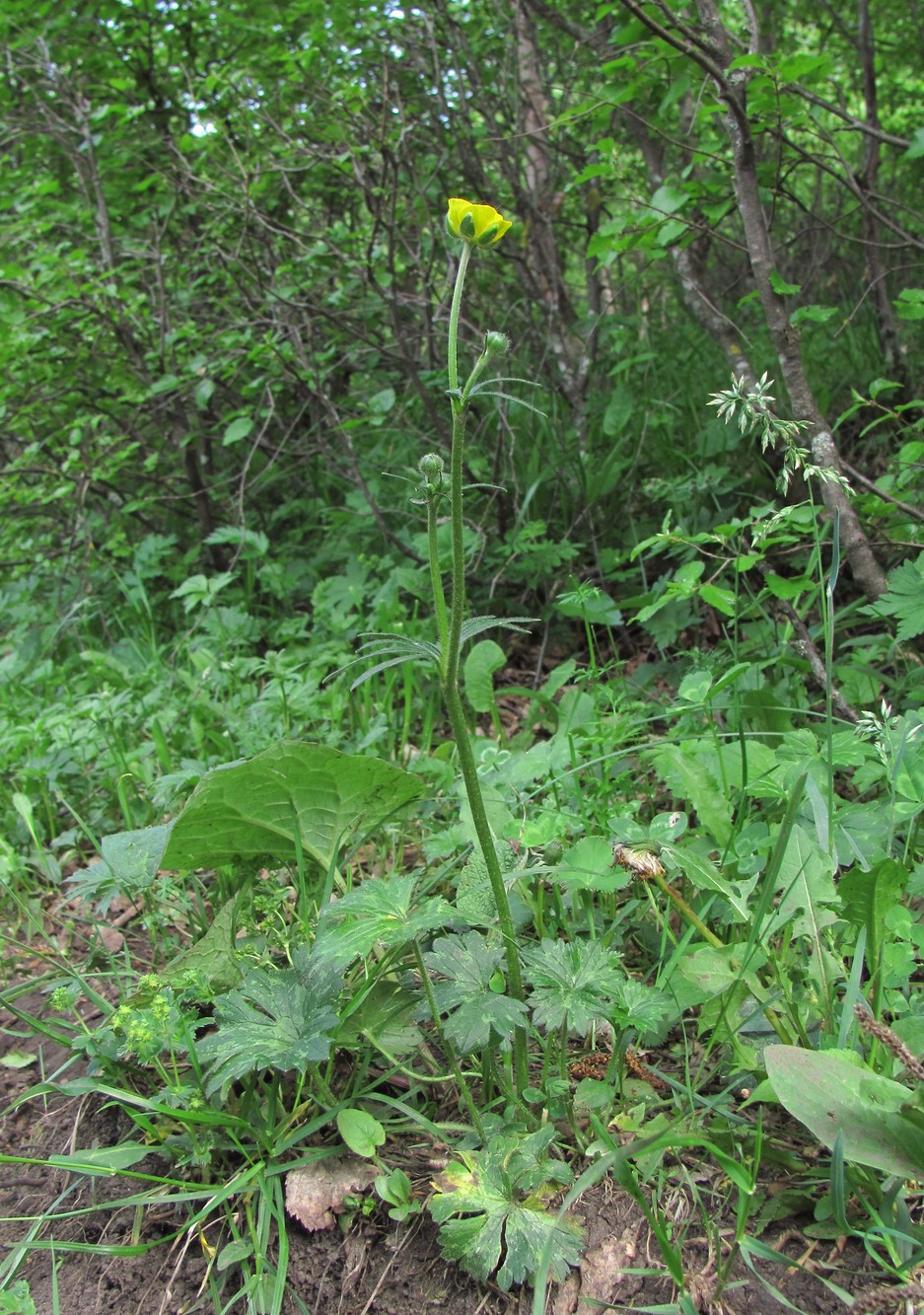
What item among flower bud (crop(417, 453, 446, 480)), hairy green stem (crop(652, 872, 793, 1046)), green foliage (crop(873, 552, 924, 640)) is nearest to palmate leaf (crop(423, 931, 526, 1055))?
hairy green stem (crop(652, 872, 793, 1046))

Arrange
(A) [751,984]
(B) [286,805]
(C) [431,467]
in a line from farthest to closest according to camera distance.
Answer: (B) [286,805]
(A) [751,984]
(C) [431,467]

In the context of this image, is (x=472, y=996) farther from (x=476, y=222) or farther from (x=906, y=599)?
(x=906, y=599)

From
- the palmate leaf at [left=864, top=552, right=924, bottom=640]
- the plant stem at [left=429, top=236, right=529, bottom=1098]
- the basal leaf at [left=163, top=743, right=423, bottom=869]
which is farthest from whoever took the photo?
the palmate leaf at [left=864, top=552, right=924, bottom=640]

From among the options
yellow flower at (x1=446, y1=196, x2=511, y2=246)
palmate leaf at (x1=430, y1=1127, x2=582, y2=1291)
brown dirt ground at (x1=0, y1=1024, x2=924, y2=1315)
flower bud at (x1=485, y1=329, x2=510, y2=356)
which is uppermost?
yellow flower at (x1=446, y1=196, x2=511, y2=246)

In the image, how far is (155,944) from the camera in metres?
1.68

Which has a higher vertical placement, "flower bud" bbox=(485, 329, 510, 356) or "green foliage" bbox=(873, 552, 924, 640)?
"flower bud" bbox=(485, 329, 510, 356)

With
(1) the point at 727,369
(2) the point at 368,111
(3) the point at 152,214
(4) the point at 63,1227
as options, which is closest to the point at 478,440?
(1) the point at 727,369

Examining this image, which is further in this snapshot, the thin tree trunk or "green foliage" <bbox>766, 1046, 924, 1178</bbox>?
the thin tree trunk

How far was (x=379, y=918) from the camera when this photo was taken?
1.16 meters

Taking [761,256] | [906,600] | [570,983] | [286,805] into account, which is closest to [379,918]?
[570,983]

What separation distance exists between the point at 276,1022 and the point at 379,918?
22cm

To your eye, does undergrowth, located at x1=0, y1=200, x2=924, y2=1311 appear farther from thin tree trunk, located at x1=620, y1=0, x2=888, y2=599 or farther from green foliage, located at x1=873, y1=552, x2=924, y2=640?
thin tree trunk, located at x1=620, y1=0, x2=888, y2=599

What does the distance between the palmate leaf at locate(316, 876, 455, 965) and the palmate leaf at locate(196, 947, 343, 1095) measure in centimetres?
7

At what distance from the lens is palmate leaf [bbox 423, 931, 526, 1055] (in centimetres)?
108
